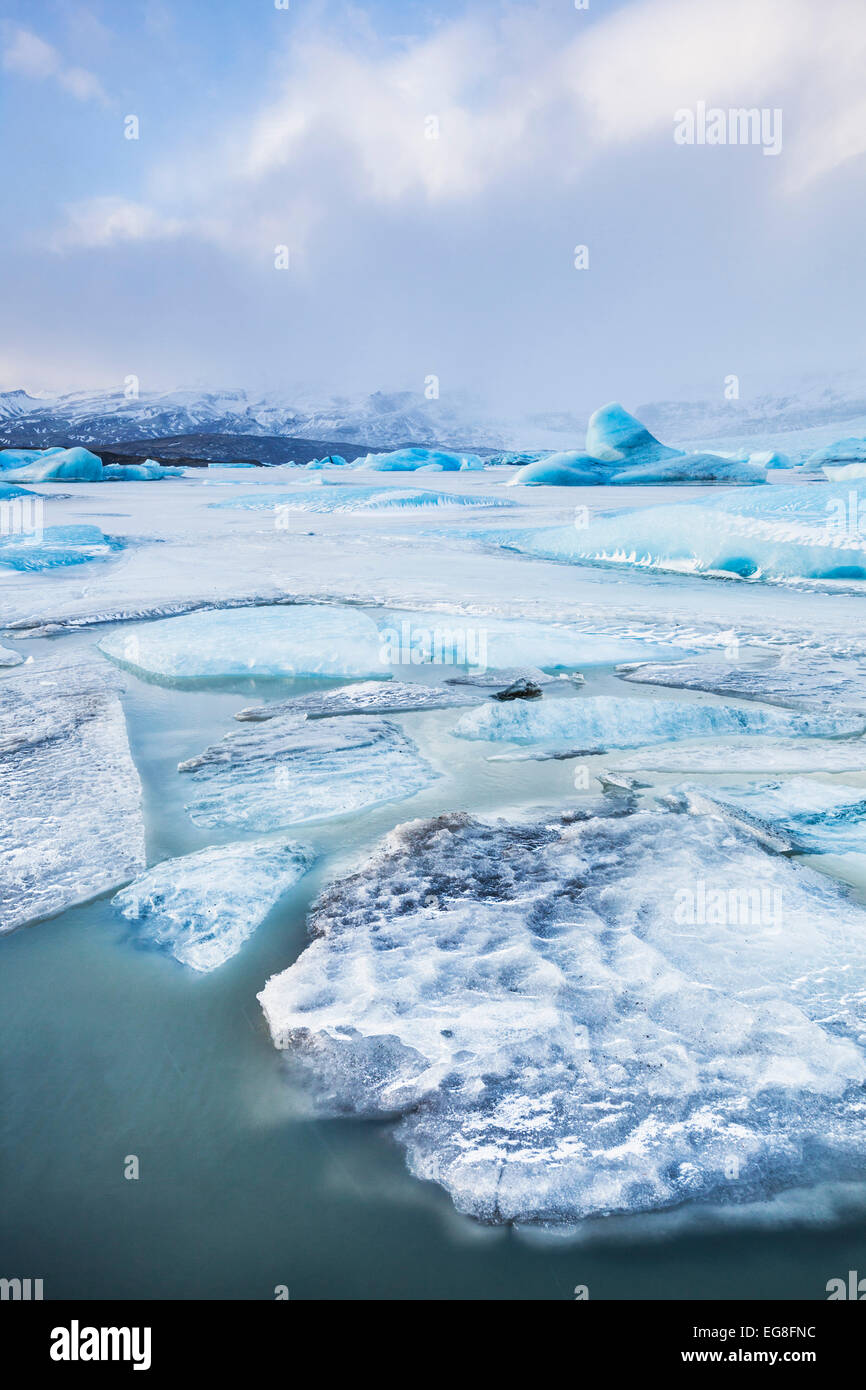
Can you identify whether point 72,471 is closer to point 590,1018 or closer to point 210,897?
point 210,897

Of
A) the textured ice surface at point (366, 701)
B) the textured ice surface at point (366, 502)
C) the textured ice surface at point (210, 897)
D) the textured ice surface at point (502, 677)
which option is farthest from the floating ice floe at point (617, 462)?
the textured ice surface at point (210, 897)

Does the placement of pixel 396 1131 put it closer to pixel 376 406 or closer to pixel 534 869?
pixel 534 869

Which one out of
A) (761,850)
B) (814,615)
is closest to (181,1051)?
(761,850)

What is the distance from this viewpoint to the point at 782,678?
3371 mm

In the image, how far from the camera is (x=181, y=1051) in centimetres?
126

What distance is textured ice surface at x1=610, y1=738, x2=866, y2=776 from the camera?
2402 mm

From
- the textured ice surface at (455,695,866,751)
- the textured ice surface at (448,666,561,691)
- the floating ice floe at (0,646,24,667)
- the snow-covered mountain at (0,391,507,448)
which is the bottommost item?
the textured ice surface at (455,695,866,751)

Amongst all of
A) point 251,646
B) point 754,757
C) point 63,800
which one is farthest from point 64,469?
point 754,757

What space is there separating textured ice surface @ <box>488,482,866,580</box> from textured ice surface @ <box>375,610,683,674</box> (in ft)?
9.40

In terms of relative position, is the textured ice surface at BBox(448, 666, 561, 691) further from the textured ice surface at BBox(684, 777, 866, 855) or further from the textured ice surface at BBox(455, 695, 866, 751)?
the textured ice surface at BBox(684, 777, 866, 855)

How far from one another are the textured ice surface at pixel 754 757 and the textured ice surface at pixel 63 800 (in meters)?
1.52

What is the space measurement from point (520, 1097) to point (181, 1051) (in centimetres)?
56

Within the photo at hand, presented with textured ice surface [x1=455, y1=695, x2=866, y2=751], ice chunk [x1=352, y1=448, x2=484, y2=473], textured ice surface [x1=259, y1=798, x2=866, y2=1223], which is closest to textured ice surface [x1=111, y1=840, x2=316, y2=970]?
textured ice surface [x1=259, y1=798, x2=866, y2=1223]
